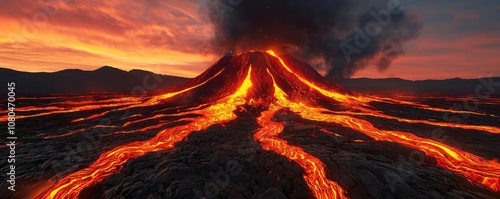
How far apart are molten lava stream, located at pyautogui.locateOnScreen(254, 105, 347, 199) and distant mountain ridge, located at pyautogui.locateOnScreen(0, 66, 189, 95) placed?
119168 mm

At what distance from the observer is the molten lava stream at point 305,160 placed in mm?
10922

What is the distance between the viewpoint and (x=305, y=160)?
1340cm

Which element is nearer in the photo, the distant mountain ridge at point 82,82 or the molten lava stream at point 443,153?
the molten lava stream at point 443,153

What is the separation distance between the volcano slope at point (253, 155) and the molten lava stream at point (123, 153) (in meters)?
0.06

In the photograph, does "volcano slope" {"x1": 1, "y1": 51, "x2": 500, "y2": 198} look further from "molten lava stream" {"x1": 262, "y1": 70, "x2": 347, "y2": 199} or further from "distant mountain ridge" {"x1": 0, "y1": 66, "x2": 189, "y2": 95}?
"distant mountain ridge" {"x1": 0, "y1": 66, "x2": 189, "y2": 95}

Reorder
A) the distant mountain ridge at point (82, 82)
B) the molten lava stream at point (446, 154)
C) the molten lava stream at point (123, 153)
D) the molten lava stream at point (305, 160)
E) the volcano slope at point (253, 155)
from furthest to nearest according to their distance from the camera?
the distant mountain ridge at point (82, 82)
the molten lava stream at point (446, 154)
the molten lava stream at point (123, 153)
the volcano slope at point (253, 155)
the molten lava stream at point (305, 160)

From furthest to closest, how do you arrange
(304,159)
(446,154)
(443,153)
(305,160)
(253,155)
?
(443,153), (446,154), (253,155), (304,159), (305,160)

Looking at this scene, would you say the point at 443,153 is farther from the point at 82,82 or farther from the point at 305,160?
the point at 82,82

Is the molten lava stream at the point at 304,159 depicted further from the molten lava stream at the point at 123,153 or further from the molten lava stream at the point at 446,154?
the molten lava stream at the point at 446,154

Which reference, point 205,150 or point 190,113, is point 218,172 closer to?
point 205,150

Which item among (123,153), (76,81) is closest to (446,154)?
(123,153)

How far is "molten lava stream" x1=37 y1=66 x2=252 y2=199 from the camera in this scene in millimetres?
11368

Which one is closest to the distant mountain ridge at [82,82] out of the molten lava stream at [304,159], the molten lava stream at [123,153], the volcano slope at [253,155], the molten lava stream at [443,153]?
the molten lava stream at [443,153]

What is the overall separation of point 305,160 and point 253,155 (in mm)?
2656
